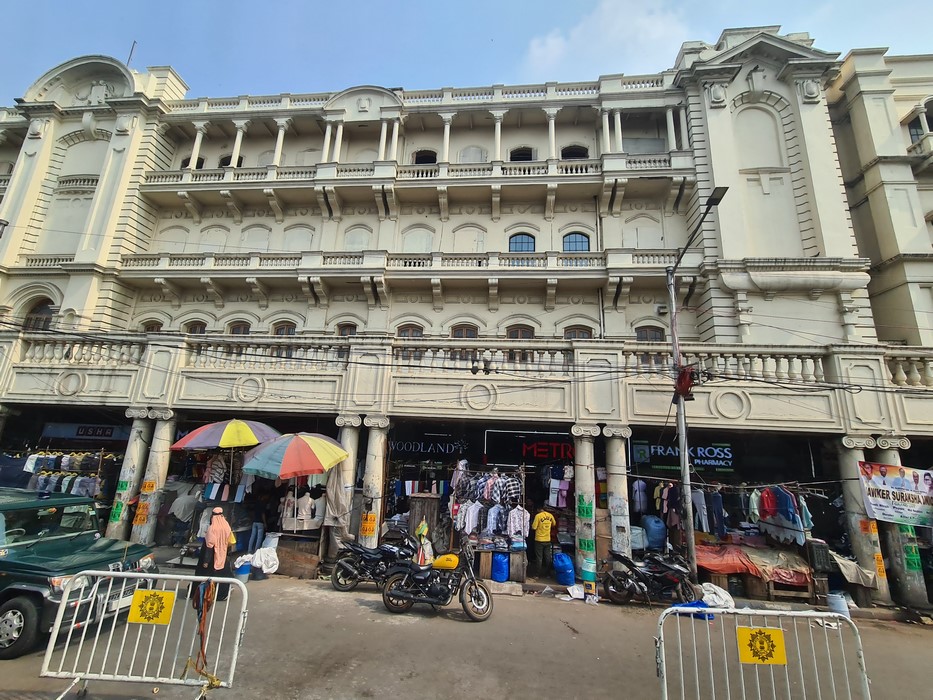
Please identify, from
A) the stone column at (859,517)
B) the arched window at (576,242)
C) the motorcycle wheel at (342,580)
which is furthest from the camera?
the arched window at (576,242)

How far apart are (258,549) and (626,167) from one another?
1805 cm

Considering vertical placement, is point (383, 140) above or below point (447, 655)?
above

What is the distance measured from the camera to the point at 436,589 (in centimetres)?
806

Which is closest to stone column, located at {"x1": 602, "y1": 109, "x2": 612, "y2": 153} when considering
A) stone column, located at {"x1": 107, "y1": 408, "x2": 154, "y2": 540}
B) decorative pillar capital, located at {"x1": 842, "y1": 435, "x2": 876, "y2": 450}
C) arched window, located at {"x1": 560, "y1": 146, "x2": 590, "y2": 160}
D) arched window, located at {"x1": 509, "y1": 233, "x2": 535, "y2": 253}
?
arched window, located at {"x1": 560, "y1": 146, "x2": 590, "y2": 160}

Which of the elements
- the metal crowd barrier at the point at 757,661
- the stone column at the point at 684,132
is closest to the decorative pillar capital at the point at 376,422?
the metal crowd barrier at the point at 757,661

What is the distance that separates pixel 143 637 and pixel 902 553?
15.0m

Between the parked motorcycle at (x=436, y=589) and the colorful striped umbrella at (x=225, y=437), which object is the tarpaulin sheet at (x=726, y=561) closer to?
the parked motorcycle at (x=436, y=589)

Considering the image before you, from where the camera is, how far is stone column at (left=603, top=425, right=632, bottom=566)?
33.4 ft

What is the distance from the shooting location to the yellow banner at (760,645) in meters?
4.43

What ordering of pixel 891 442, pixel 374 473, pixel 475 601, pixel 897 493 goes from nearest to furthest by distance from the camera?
pixel 475 601, pixel 897 493, pixel 891 442, pixel 374 473

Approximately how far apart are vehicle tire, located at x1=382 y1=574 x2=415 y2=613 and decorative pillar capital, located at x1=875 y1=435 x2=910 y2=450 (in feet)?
37.1

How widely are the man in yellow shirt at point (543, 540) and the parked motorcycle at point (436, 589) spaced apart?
118 inches

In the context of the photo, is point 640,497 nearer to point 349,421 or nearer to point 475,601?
point 475,601

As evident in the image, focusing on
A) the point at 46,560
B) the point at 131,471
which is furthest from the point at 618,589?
the point at 131,471
